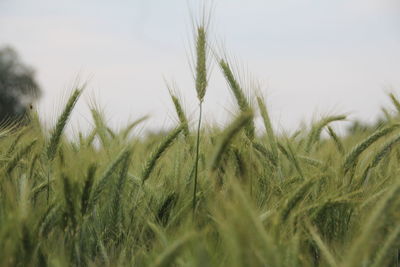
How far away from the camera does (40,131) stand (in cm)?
195

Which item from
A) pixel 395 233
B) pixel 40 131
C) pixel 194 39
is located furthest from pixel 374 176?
pixel 40 131

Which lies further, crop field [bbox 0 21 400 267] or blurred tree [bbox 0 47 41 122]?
blurred tree [bbox 0 47 41 122]

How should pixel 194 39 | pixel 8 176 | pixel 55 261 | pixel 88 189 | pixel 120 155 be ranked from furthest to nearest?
pixel 194 39, pixel 8 176, pixel 120 155, pixel 88 189, pixel 55 261

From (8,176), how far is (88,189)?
52cm

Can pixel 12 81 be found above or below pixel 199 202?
above

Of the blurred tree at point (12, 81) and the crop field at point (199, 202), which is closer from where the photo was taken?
the crop field at point (199, 202)

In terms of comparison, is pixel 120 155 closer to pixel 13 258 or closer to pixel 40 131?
pixel 13 258

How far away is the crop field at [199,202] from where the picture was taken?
102cm

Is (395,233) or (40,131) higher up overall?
(40,131)

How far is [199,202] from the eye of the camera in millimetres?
1729

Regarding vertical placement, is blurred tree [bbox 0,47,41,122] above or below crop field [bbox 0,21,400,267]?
above

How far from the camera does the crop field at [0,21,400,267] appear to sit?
102 cm

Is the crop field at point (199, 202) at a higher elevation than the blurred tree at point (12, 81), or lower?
lower

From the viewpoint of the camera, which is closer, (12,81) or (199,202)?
(199,202)
